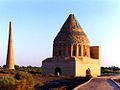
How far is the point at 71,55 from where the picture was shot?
40.3 meters

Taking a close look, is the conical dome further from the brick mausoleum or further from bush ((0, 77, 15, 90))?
bush ((0, 77, 15, 90))

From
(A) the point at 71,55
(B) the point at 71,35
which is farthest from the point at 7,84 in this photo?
(B) the point at 71,35

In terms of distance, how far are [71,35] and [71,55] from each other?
2.37 metres

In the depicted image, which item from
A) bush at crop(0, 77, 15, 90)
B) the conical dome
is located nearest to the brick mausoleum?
the conical dome

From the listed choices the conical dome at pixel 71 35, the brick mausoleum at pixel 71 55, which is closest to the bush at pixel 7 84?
the brick mausoleum at pixel 71 55

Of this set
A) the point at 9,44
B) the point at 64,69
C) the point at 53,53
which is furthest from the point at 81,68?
the point at 9,44

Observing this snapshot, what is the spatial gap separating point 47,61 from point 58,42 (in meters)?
2.65

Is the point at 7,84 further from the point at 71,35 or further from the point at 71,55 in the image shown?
the point at 71,35

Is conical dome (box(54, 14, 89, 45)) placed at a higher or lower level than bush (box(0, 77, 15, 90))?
higher

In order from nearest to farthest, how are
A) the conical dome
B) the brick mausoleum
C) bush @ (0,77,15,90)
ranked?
bush @ (0,77,15,90), the brick mausoleum, the conical dome

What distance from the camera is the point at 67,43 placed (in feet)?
132

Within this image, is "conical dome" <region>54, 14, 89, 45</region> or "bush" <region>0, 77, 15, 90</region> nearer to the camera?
"bush" <region>0, 77, 15, 90</region>

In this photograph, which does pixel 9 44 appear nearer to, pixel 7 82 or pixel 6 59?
pixel 6 59

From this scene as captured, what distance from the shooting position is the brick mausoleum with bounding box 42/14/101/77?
38.8m
